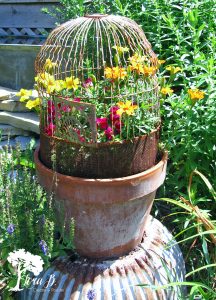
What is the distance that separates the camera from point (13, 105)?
3975 millimetres

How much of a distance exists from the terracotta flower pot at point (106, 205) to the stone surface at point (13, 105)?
4.94 feet

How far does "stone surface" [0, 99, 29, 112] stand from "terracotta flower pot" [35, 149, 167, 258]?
4.94 ft

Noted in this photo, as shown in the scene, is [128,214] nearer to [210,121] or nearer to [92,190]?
[92,190]

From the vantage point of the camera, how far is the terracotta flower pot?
7.58 ft

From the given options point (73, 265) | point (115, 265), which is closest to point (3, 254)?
point (73, 265)

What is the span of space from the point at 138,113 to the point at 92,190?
17.3 inches

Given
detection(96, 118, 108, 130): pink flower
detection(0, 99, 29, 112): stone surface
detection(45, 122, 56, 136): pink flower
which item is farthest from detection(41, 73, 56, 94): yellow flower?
detection(0, 99, 29, 112): stone surface

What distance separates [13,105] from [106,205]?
74.3 inches

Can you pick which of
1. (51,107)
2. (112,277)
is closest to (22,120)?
(51,107)

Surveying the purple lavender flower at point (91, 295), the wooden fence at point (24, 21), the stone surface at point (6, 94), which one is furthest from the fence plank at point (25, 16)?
the purple lavender flower at point (91, 295)

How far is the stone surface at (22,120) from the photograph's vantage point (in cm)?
374

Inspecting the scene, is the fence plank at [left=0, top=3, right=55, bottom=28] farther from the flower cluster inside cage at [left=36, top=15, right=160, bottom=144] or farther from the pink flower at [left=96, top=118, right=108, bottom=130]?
the pink flower at [left=96, top=118, right=108, bottom=130]

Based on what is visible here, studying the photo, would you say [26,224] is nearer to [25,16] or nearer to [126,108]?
[126,108]

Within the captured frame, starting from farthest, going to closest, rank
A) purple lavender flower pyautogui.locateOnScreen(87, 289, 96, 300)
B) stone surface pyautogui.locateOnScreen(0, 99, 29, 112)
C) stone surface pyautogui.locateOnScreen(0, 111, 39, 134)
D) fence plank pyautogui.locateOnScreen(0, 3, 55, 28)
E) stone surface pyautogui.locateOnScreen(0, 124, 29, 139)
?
1. fence plank pyautogui.locateOnScreen(0, 3, 55, 28)
2. stone surface pyautogui.locateOnScreen(0, 99, 29, 112)
3. stone surface pyautogui.locateOnScreen(0, 124, 29, 139)
4. stone surface pyautogui.locateOnScreen(0, 111, 39, 134)
5. purple lavender flower pyautogui.locateOnScreen(87, 289, 96, 300)
